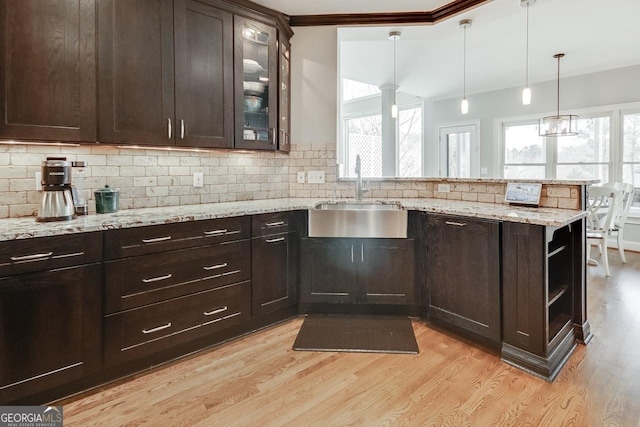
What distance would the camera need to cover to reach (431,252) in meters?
2.55

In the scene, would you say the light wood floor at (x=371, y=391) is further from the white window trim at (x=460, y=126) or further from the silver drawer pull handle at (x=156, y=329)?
the white window trim at (x=460, y=126)

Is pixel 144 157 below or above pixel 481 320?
above

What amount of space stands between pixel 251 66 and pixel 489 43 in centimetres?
313

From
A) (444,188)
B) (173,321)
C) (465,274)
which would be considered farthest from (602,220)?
(173,321)

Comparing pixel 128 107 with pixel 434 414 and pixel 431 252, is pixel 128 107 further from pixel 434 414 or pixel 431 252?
pixel 434 414

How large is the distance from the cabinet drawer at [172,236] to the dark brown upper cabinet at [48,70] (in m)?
0.66

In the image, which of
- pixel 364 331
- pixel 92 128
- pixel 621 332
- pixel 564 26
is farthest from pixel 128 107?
pixel 564 26

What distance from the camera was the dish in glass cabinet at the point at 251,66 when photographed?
2.71 m

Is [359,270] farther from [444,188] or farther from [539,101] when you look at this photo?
[539,101]

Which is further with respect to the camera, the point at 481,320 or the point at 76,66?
the point at 481,320

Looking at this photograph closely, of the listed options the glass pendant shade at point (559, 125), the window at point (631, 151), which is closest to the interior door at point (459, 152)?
the glass pendant shade at point (559, 125)

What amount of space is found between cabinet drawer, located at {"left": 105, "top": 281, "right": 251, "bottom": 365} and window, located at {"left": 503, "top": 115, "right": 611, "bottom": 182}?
19.0 ft

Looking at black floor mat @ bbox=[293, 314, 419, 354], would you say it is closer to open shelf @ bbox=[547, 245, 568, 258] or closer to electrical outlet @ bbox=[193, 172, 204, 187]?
open shelf @ bbox=[547, 245, 568, 258]

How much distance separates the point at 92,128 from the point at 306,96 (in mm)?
1862
